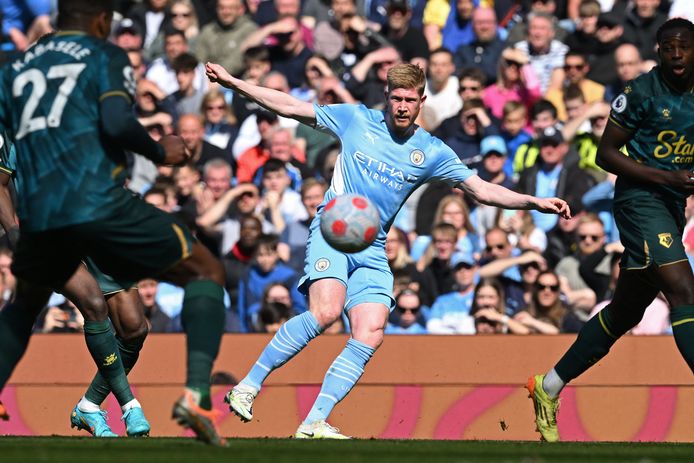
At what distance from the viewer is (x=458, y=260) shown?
13930mm

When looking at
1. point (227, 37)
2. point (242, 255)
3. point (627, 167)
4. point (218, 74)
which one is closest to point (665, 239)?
point (627, 167)

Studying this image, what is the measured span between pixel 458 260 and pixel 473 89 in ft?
8.32

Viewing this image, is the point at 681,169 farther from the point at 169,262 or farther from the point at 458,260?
the point at 458,260

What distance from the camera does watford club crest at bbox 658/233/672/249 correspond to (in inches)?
356

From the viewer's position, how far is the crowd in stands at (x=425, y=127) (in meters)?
13.7

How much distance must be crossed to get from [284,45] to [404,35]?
4.81ft

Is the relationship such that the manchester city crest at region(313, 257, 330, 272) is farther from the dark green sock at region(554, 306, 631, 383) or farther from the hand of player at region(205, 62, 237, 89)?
the dark green sock at region(554, 306, 631, 383)

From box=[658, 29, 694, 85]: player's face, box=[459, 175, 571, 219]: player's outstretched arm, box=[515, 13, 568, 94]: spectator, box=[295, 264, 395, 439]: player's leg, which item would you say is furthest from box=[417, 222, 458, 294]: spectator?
box=[658, 29, 694, 85]: player's face

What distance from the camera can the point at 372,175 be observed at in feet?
31.6


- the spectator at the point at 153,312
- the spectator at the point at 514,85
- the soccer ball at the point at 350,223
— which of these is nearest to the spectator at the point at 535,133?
the spectator at the point at 514,85

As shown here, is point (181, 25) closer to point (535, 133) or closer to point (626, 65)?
point (535, 133)

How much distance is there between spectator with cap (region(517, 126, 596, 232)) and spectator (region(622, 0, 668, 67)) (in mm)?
1802

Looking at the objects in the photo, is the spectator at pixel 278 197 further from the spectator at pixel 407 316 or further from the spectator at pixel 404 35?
the spectator at pixel 404 35

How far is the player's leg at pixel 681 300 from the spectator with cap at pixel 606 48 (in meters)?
6.80
